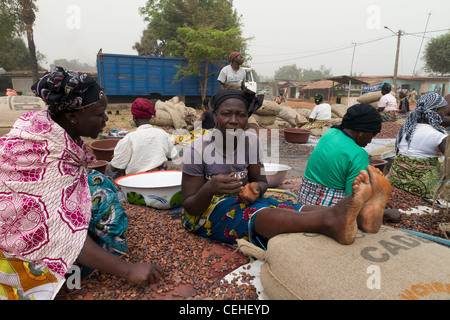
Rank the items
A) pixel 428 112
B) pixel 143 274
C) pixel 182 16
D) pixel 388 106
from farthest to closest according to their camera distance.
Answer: pixel 182 16, pixel 388 106, pixel 428 112, pixel 143 274

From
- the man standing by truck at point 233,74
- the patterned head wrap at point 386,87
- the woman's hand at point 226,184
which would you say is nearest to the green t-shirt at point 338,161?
the woman's hand at point 226,184

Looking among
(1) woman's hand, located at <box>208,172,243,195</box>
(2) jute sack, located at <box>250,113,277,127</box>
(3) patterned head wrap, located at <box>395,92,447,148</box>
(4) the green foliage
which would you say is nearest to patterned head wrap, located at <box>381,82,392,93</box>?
(2) jute sack, located at <box>250,113,277,127</box>

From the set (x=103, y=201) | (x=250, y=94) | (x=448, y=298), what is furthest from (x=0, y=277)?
(x=448, y=298)

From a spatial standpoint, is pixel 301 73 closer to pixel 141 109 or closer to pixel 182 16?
pixel 182 16

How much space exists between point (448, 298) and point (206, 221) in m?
1.33

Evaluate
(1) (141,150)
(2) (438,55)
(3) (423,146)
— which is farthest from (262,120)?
(2) (438,55)

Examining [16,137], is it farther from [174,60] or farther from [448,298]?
[174,60]

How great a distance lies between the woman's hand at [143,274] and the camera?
138cm

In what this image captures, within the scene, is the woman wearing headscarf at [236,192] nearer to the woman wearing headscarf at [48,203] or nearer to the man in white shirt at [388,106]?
the woman wearing headscarf at [48,203]

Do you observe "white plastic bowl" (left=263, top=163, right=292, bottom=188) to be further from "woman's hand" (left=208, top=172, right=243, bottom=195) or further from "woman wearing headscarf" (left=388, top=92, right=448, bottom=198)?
"woman's hand" (left=208, top=172, right=243, bottom=195)

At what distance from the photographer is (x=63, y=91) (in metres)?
1.43

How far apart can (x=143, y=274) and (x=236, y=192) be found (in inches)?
26.1

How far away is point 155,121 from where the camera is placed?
8.37 metres

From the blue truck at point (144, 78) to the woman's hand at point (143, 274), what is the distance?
10.6m
